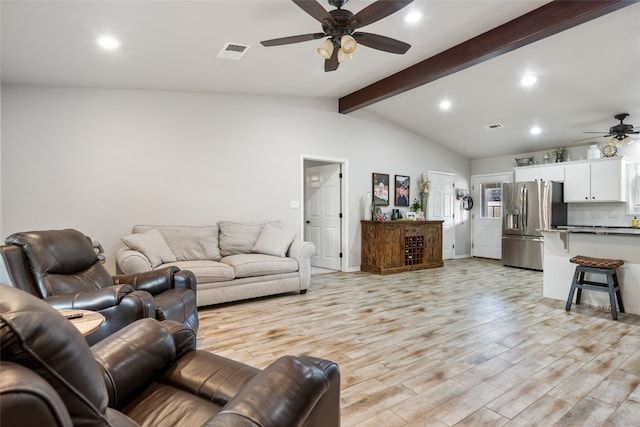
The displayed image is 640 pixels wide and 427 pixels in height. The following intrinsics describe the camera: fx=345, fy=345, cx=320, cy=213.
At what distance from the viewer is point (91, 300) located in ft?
6.73

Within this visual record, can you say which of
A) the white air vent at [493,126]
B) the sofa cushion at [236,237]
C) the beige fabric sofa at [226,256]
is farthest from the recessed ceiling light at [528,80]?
the sofa cushion at [236,237]

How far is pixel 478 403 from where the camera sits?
2.04 meters

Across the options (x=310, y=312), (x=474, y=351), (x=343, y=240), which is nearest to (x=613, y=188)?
(x=343, y=240)

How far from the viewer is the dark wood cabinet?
6082 mm

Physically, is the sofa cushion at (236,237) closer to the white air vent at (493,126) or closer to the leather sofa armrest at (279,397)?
the leather sofa armrest at (279,397)

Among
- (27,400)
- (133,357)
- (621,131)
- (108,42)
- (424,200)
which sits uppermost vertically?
(108,42)

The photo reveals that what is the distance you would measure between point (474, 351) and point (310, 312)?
1.72 m

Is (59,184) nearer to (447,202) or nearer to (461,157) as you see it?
(447,202)

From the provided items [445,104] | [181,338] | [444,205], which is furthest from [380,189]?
[181,338]

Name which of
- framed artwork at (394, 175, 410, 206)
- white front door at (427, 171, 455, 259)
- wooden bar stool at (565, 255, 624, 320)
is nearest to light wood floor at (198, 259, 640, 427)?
wooden bar stool at (565, 255, 624, 320)

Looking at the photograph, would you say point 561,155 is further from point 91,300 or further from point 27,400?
point 27,400

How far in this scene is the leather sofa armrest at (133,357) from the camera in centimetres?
124

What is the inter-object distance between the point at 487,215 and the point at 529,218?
1.50 metres

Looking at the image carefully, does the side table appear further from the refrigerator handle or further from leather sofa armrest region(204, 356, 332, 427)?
the refrigerator handle
